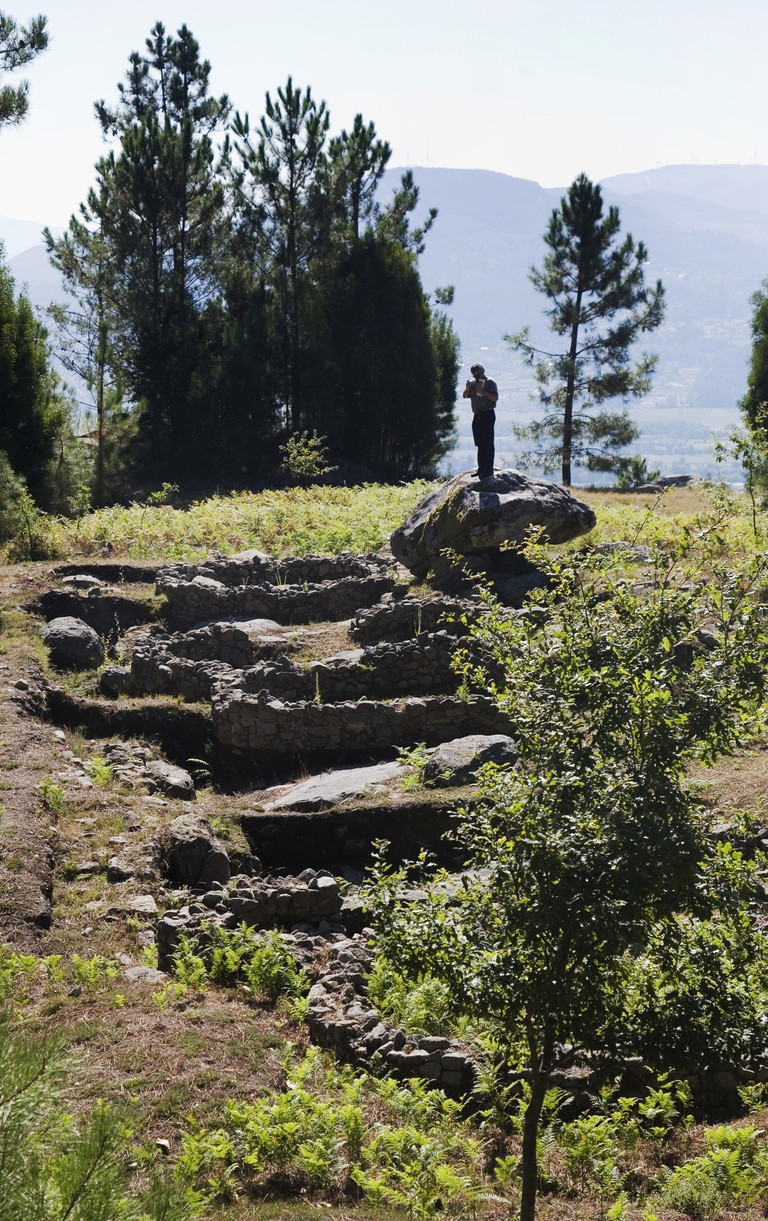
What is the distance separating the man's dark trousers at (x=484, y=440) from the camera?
16.2 metres

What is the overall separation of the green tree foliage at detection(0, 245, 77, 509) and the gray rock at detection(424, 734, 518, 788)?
14104 millimetres

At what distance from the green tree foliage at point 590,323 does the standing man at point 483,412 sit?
692 inches

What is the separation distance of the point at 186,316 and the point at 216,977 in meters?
30.3

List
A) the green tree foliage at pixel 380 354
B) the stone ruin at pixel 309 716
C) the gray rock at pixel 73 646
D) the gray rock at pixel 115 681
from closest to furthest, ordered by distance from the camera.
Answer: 1. the stone ruin at pixel 309 716
2. the gray rock at pixel 115 681
3. the gray rock at pixel 73 646
4. the green tree foliage at pixel 380 354

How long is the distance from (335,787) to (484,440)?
780cm

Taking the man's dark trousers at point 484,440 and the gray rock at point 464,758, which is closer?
the gray rock at point 464,758

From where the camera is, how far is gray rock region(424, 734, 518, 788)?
10.2m

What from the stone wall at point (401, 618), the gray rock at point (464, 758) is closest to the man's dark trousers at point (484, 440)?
the stone wall at point (401, 618)

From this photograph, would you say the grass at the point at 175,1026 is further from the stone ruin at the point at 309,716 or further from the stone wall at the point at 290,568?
the stone wall at the point at 290,568

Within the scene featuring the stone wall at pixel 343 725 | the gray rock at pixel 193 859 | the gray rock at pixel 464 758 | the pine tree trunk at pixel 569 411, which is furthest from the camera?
the pine tree trunk at pixel 569 411

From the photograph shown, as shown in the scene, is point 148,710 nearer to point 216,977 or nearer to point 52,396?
point 216,977

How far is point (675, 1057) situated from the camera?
4.48 meters

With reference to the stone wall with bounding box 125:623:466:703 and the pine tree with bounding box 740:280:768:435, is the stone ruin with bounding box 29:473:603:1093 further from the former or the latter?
the pine tree with bounding box 740:280:768:435

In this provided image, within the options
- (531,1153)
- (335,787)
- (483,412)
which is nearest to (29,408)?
(483,412)
